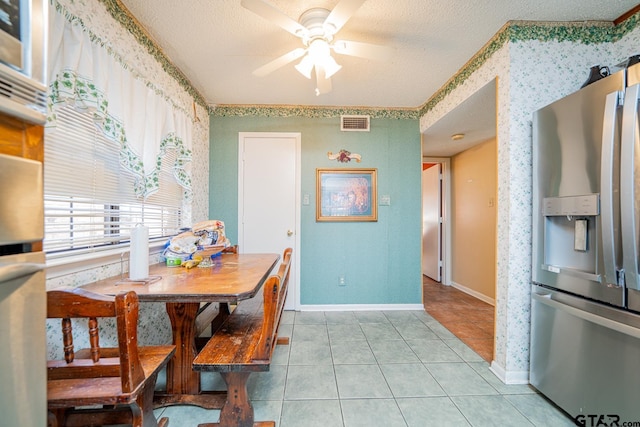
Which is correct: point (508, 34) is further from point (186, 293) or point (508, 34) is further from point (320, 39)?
point (186, 293)

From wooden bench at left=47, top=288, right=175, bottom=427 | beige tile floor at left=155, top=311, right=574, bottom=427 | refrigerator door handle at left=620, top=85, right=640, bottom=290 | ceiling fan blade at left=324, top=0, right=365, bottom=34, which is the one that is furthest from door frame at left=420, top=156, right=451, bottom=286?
wooden bench at left=47, top=288, right=175, bottom=427

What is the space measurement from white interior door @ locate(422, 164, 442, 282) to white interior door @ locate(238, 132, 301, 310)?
243 cm

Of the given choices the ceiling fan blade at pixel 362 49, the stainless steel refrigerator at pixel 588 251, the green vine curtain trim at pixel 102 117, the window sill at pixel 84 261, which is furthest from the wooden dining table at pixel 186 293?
the stainless steel refrigerator at pixel 588 251

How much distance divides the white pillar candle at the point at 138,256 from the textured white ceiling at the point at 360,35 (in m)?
1.47

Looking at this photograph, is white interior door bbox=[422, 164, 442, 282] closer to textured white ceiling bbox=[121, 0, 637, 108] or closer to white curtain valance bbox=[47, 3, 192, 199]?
textured white ceiling bbox=[121, 0, 637, 108]

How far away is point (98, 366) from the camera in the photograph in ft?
3.26

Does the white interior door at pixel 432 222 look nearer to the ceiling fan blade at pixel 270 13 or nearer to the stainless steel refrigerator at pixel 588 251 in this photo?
the stainless steel refrigerator at pixel 588 251

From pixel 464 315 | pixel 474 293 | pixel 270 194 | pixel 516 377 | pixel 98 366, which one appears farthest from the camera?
pixel 474 293

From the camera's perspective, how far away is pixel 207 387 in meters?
1.76

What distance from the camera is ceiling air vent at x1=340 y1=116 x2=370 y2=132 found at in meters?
3.16

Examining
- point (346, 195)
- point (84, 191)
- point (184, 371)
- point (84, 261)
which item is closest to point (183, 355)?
point (184, 371)

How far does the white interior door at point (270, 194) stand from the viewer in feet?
10.4

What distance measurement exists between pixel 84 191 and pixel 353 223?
8.16ft

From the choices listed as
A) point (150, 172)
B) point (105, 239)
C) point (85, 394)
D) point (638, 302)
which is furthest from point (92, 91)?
point (638, 302)
